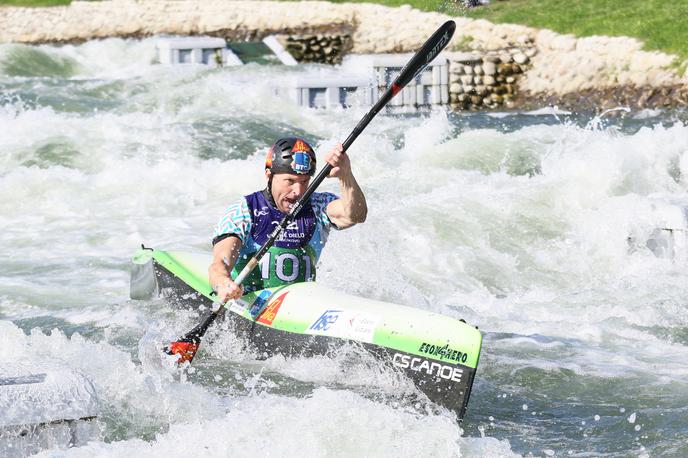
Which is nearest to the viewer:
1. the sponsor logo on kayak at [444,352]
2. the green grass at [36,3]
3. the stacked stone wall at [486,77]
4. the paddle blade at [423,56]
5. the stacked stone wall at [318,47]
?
the sponsor logo on kayak at [444,352]

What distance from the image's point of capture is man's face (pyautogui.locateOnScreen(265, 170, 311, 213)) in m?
6.18

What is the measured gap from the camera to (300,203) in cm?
606

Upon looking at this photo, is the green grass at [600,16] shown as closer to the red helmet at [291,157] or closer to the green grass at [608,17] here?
the green grass at [608,17]

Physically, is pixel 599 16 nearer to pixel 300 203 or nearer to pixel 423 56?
pixel 423 56

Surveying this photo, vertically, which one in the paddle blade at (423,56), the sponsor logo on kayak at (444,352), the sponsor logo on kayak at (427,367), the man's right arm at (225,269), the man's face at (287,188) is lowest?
the sponsor logo on kayak at (427,367)

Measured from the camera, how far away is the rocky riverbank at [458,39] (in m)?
19.5

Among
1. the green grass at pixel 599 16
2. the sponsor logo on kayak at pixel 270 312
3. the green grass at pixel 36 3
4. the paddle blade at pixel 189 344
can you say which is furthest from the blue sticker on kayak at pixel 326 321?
the green grass at pixel 36 3

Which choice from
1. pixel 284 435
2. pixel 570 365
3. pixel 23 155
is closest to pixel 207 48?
pixel 23 155

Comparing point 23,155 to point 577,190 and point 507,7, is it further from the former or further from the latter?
point 507,7

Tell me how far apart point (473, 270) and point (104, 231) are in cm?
342

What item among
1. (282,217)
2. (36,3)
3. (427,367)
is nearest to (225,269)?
(282,217)

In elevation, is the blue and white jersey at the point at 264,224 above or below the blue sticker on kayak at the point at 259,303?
above

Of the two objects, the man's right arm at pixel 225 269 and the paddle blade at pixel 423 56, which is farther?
the paddle blade at pixel 423 56

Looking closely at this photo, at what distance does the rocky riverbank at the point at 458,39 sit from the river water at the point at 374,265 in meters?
1.30
